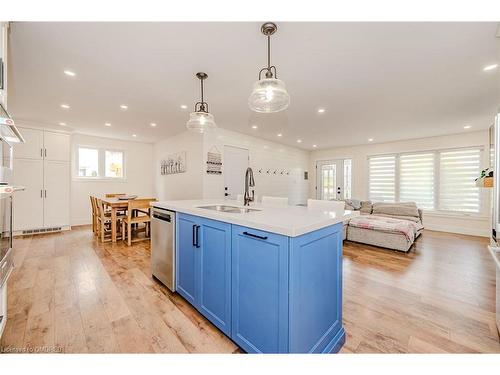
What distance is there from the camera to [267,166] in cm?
636

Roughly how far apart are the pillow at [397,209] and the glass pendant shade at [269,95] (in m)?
4.70

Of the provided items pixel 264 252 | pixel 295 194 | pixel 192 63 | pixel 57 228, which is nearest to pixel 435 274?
pixel 264 252

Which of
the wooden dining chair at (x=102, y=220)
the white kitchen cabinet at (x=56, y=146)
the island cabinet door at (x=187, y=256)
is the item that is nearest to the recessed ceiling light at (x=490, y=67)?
the island cabinet door at (x=187, y=256)

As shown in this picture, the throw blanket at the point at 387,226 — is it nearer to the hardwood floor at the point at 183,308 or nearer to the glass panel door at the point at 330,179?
the hardwood floor at the point at 183,308

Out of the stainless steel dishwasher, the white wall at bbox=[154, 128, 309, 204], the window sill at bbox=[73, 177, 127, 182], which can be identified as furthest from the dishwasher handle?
the window sill at bbox=[73, 177, 127, 182]

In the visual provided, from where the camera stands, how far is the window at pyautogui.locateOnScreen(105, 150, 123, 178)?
6.26 m

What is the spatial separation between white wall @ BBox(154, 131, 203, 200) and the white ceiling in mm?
827

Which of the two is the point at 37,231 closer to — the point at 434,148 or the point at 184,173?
the point at 184,173

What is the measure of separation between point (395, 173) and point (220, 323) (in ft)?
22.3

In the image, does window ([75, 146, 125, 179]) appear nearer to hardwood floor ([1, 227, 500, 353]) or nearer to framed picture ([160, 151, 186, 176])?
framed picture ([160, 151, 186, 176])

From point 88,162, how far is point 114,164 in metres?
0.63

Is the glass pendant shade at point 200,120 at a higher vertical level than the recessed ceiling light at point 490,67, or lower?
lower

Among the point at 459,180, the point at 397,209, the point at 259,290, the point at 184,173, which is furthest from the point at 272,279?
the point at 459,180

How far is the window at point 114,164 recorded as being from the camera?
626 centimetres
